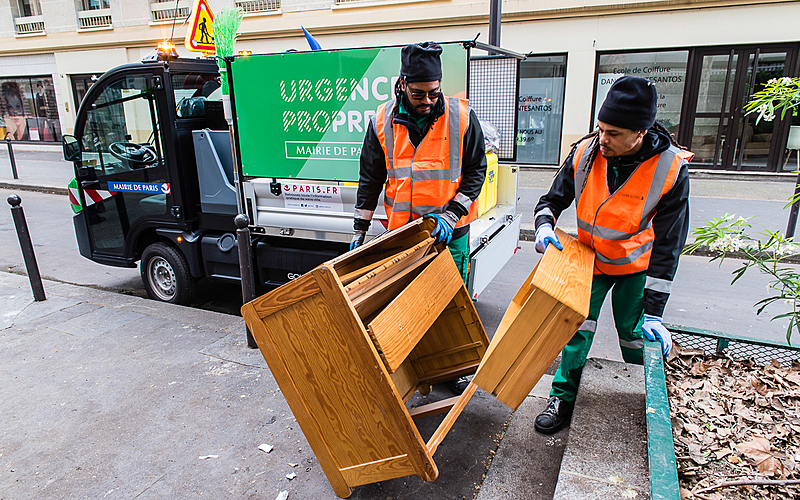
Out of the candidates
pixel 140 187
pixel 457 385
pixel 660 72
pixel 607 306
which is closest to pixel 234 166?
pixel 140 187

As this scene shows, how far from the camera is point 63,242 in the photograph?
321 inches

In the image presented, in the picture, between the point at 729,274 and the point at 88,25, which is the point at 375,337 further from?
the point at 88,25

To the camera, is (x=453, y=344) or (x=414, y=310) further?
(x=453, y=344)

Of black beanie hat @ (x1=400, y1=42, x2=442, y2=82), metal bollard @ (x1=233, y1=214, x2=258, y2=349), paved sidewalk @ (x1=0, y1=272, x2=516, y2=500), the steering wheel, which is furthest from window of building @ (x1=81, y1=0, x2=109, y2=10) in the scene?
black beanie hat @ (x1=400, y1=42, x2=442, y2=82)

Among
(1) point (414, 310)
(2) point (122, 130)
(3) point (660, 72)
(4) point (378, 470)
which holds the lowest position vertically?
(4) point (378, 470)

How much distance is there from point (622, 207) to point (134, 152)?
180 inches

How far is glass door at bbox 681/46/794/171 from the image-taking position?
37.7 ft

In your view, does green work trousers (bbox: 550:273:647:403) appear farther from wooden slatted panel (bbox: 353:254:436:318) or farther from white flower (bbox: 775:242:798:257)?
wooden slatted panel (bbox: 353:254:436:318)

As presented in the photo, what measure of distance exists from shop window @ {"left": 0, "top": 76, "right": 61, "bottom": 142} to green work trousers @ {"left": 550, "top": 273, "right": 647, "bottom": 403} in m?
23.9

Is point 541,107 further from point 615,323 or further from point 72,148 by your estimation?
point 615,323

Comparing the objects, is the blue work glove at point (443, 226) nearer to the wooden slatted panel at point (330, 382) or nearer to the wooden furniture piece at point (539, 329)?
the wooden furniture piece at point (539, 329)

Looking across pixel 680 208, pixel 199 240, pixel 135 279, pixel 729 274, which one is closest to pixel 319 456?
pixel 680 208

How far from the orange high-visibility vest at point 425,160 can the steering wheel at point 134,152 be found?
9.49 ft

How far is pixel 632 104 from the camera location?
2.21 metres
